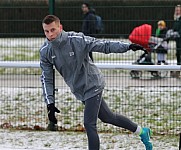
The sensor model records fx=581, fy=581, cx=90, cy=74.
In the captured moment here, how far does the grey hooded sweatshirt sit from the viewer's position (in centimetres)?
592

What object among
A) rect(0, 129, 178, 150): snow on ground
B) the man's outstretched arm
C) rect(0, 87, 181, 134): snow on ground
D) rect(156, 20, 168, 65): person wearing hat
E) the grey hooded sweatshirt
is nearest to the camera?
the man's outstretched arm

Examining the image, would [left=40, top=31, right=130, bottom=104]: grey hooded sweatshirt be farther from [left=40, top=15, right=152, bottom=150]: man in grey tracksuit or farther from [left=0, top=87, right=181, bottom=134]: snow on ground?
[left=0, top=87, right=181, bottom=134]: snow on ground

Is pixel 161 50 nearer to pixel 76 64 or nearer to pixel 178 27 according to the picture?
pixel 178 27

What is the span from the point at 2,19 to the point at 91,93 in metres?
3.77

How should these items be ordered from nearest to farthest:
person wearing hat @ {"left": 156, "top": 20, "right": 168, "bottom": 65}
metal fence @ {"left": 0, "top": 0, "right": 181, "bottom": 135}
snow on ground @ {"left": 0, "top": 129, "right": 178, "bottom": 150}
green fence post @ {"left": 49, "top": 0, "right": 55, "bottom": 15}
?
snow on ground @ {"left": 0, "top": 129, "right": 178, "bottom": 150} < green fence post @ {"left": 49, "top": 0, "right": 55, "bottom": 15} < metal fence @ {"left": 0, "top": 0, "right": 181, "bottom": 135} < person wearing hat @ {"left": 156, "top": 20, "right": 168, "bottom": 65}

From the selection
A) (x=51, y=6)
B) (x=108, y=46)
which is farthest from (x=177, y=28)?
(x=108, y=46)

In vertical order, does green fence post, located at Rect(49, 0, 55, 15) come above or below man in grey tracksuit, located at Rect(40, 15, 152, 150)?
above

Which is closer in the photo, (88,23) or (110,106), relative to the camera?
(88,23)

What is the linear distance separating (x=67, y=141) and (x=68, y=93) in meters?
3.12

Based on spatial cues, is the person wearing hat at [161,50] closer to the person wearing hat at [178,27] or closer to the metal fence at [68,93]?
the metal fence at [68,93]

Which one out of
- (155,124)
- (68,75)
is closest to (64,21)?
(155,124)

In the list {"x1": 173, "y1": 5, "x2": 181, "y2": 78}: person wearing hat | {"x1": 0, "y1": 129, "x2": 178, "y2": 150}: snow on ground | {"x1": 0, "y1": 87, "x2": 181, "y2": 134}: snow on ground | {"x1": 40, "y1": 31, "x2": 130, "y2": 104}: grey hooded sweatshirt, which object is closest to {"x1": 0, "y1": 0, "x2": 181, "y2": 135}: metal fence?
{"x1": 0, "y1": 87, "x2": 181, "y2": 134}: snow on ground

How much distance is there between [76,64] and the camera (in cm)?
596

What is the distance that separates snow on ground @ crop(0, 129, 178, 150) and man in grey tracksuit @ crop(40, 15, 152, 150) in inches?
49.4
